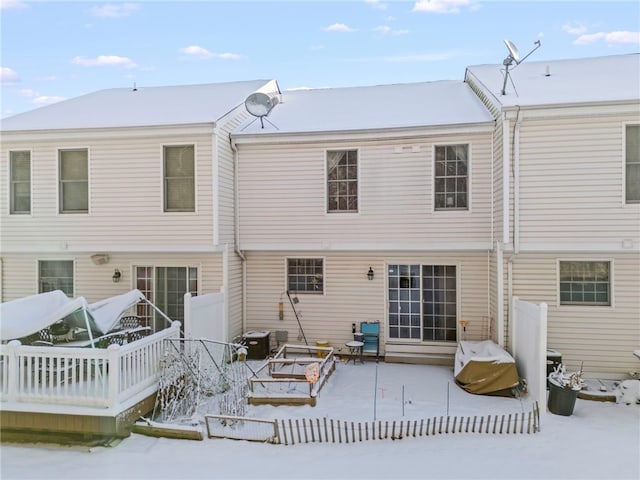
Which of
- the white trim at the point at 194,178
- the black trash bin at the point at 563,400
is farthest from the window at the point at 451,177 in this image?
the white trim at the point at 194,178

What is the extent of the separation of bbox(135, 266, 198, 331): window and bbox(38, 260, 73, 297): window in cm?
190

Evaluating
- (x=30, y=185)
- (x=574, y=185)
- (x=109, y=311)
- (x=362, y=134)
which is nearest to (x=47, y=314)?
(x=109, y=311)

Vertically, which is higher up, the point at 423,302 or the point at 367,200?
the point at 367,200

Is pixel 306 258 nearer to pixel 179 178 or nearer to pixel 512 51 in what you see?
pixel 179 178

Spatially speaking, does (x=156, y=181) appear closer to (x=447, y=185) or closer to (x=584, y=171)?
(x=447, y=185)

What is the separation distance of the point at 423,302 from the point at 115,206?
26.2 feet

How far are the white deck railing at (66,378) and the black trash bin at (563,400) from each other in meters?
7.01

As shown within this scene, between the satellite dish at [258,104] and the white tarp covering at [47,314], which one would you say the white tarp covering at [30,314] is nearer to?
the white tarp covering at [47,314]

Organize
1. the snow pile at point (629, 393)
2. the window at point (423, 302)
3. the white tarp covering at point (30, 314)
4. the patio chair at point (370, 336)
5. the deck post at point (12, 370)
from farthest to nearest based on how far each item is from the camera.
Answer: the patio chair at point (370, 336) → the window at point (423, 302) → the snow pile at point (629, 393) → the white tarp covering at point (30, 314) → the deck post at point (12, 370)

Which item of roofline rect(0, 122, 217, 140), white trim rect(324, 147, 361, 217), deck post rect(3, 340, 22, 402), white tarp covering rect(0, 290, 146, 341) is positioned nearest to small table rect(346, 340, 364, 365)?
white trim rect(324, 147, 361, 217)

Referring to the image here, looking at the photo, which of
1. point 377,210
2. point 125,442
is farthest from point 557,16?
point 125,442

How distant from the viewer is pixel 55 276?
11305 mm

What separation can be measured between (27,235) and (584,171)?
13049 millimetres

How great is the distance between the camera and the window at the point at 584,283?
9.20 metres
